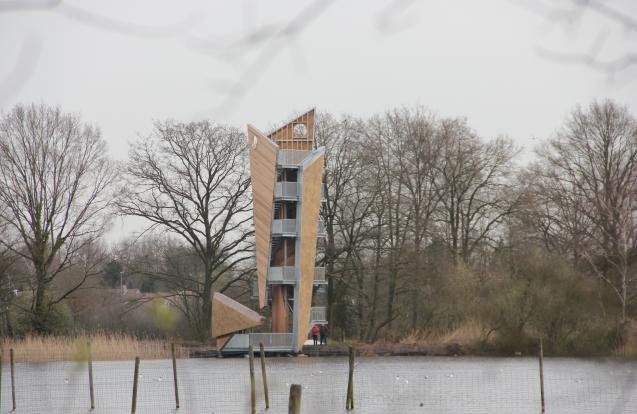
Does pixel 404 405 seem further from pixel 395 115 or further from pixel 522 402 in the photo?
pixel 395 115

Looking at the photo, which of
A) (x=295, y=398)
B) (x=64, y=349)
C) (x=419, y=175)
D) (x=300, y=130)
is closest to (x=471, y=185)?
(x=419, y=175)

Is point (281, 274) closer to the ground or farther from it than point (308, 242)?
closer to the ground

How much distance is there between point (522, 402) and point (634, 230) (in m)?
14.9

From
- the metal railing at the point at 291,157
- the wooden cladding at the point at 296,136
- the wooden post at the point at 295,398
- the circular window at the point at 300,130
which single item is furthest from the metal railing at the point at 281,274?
the wooden post at the point at 295,398

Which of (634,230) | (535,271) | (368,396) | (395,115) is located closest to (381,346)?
(535,271)

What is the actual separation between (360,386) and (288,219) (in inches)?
729

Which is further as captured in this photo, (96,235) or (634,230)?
(96,235)

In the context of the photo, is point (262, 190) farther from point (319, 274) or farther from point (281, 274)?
point (319, 274)

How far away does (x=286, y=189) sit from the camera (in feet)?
155

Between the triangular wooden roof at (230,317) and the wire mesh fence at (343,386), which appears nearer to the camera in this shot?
the wire mesh fence at (343,386)

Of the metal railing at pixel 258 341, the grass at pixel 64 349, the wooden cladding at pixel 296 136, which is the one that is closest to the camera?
the grass at pixel 64 349

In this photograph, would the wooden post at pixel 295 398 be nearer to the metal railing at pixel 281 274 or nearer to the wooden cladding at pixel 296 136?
the metal railing at pixel 281 274

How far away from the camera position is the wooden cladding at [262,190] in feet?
152

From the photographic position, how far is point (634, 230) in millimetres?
11156
